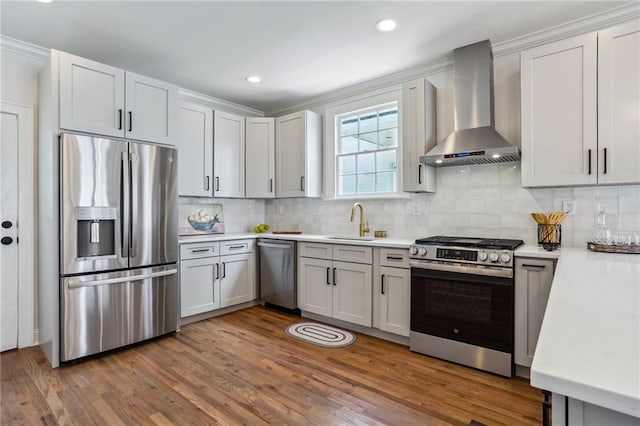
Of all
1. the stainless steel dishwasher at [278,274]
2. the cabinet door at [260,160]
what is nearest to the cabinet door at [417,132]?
the stainless steel dishwasher at [278,274]

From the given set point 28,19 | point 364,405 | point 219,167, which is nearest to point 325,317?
point 364,405

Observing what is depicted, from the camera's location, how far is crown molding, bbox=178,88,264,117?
4.26 meters

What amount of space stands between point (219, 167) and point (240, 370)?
2525mm

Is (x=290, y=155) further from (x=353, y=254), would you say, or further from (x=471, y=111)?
(x=471, y=111)

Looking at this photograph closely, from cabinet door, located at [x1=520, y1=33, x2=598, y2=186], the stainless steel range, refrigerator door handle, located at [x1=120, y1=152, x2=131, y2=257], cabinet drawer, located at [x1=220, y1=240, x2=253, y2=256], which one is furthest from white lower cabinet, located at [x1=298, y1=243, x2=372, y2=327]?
refrigerator door handle, located at [x1=120, y1=152, x2=131, y2=257]

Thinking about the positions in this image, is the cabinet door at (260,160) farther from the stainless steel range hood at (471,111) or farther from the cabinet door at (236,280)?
the stainless steel range hood at (471,111)

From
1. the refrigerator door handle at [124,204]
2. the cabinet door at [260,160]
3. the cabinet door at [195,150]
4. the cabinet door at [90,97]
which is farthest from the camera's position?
the cabinet door at [260,160]

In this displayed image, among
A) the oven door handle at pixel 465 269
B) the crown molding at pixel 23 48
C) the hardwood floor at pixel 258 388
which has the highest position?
the crown molding at pixel 23 48

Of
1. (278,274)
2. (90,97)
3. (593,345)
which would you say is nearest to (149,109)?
(90,97)

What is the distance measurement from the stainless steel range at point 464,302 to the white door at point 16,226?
3.44m

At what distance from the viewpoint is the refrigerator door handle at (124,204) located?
297cm

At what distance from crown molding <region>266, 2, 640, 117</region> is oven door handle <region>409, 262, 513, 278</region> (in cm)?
196

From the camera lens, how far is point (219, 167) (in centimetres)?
428

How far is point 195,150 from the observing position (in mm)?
4039
